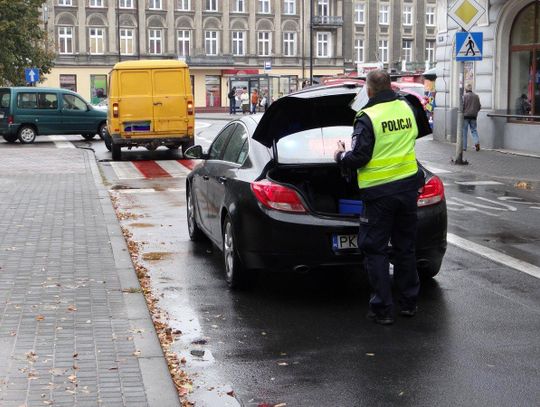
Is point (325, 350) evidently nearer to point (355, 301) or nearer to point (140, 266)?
point (355, 301)

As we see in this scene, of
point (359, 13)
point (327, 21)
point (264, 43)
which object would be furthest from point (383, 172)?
point (359, 13)

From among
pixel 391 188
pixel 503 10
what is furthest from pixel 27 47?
pixel 391 188

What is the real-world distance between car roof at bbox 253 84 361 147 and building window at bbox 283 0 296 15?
69516 millimetres

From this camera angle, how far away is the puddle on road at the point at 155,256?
9094mm

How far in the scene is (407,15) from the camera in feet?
266

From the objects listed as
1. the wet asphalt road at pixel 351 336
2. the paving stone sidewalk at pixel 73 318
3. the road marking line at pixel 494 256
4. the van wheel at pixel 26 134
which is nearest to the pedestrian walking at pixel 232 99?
the van wheel at pixel 26 134

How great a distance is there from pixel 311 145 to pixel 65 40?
65.2 meters

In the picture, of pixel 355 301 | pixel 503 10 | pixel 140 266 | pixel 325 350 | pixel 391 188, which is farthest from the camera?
pixel 503 10

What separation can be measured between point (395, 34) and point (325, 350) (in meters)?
77.3

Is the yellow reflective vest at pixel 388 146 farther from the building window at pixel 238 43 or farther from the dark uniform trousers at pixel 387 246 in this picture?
the building window at pixel 238 43

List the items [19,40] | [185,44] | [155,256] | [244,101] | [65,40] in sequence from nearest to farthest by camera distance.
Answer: [155,256]
[19,40]
[244,101]
[65,40]
[185,44]

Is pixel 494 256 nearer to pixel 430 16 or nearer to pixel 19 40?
pixel 19 40

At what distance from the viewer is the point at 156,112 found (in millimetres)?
22453

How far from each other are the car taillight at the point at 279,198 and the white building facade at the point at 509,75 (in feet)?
50.2
